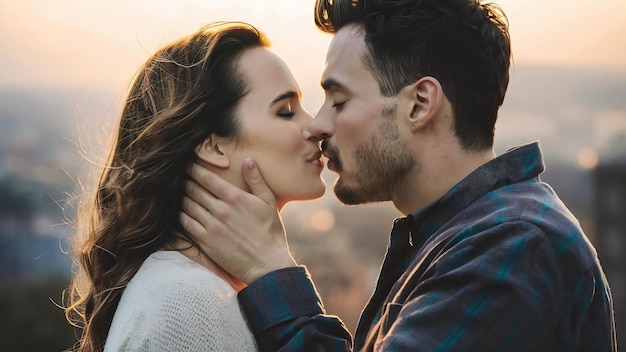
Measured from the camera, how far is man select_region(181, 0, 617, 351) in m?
1.98

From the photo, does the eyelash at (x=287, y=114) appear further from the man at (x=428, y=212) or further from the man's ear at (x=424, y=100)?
the man's ear at (x=424, y=100)

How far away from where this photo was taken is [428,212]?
2426mm

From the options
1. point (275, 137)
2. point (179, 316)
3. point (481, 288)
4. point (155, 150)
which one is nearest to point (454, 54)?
point (275, 137)

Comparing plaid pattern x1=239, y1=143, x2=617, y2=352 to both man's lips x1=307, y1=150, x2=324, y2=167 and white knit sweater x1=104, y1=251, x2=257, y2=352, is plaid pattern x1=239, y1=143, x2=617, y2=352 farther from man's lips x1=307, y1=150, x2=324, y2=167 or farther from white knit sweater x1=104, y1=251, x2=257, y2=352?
man's lips x1=307, y1=150, x2=324, y2=167

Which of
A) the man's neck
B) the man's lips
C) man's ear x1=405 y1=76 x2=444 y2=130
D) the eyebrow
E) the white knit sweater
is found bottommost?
the white knit sweater

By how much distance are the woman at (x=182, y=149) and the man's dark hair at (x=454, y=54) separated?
380 millimetres

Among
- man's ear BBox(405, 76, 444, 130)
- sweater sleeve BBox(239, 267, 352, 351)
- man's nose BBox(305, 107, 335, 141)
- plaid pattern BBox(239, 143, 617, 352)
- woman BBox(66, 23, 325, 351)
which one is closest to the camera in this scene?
plaid pattern BBox(239, 143, 617, 352)

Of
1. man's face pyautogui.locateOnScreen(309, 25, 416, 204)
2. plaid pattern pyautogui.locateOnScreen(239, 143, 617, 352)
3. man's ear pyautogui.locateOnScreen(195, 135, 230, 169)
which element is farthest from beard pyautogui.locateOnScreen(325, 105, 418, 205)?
man's ear pyautogui.locateOnScreen(195, 135, 230, 169)

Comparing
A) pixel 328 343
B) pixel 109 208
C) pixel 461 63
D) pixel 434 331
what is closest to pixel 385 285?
pixel 328 343

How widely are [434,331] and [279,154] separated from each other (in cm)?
95

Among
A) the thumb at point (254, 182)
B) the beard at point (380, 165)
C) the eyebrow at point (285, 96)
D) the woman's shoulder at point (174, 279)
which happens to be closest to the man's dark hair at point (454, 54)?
the beard at point (380, 165)

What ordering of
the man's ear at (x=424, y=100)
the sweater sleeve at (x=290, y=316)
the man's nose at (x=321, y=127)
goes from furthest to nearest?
the man's nose at (x=321, y=127), the man's ear at (x=424, y=100), the sweater sleeve at (x=290, y=316)

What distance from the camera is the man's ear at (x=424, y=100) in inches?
99.2

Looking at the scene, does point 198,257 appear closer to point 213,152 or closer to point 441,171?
point 213,152
